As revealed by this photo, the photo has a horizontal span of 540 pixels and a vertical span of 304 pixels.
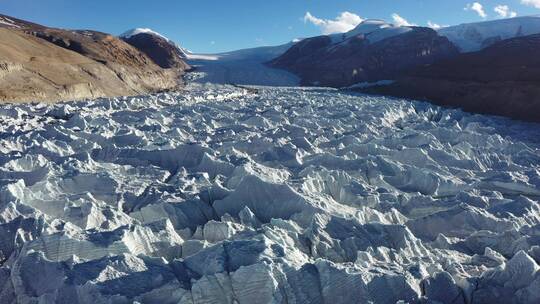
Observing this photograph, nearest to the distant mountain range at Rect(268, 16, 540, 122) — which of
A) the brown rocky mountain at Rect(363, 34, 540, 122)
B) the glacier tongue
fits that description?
the brown rocky mountain at Rect(363, 34, 540, 122)

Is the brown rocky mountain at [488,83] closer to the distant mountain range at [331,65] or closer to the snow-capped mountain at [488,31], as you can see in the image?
the distant mountain range at [331,65]

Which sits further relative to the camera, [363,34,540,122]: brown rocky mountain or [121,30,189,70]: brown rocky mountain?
[121,30,189,70]: brown rocky mountain

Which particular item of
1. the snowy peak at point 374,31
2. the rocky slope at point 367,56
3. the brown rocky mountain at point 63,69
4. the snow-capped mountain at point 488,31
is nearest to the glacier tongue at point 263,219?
the brown rocky mountain at point 63,69

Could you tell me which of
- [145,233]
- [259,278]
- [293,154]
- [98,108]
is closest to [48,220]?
[145,233]

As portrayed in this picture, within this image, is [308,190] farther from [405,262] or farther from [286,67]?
[286,67]

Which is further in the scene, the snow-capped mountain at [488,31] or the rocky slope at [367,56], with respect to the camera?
the snow-capped mountain at [488,31]

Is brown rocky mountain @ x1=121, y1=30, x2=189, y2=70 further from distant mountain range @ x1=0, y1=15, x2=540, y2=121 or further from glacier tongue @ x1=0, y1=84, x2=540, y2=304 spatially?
glacier tongue @ x1=0, y1=84, x2=540, y2=304
